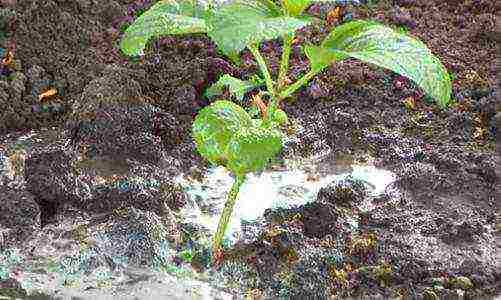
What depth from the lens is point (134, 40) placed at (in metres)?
1.89

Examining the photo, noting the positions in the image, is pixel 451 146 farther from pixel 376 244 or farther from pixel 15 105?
pixel 15 105

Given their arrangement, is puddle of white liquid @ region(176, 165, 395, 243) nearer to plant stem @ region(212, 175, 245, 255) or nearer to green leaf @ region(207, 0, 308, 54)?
plant stem @ region(212, 175, 245, 255)

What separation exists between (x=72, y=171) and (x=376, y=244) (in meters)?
0.82

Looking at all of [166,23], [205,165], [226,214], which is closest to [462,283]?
[226,214]

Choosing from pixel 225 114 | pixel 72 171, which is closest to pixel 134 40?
pixel 225 114

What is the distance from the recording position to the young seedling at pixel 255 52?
1.69m

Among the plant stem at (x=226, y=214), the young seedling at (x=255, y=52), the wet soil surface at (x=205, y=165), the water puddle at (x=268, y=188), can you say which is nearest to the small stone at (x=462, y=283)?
the wet soil surface at (x=205, y=165)

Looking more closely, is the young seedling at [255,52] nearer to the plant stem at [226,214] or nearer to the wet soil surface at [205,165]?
the plant stem at [226,214]

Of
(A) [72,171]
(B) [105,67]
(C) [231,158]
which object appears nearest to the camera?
(C) [231,158]

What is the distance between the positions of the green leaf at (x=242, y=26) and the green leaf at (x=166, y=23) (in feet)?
0.36

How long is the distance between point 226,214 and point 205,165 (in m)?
0.40

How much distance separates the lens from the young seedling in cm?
169

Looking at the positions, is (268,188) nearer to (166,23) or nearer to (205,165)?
(205,165)

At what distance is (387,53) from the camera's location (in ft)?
5.74
